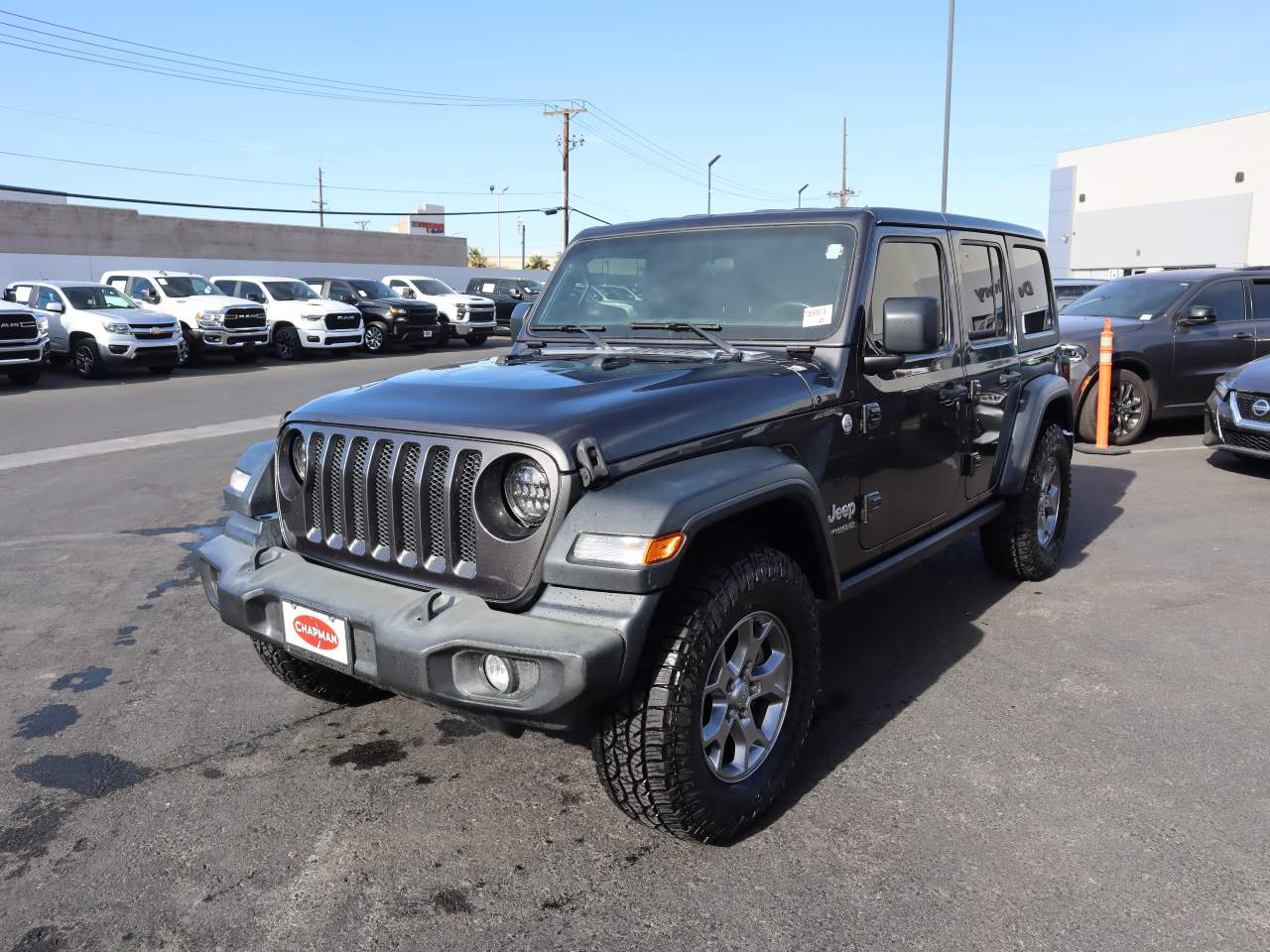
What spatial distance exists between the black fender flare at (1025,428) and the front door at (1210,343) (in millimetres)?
5732

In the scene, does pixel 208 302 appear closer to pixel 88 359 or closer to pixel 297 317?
pixel 297 317

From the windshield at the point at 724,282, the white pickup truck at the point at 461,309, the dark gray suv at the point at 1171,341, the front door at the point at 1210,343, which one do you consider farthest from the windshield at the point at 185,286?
the windshield at the point at 724,282

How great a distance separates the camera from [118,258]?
3572 cm

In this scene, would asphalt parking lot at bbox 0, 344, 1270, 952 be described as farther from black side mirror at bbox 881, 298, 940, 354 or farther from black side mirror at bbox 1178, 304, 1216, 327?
black side mirror at bbox 1178, 304, 1216, 327

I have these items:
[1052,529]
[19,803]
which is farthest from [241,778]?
[1052,529]

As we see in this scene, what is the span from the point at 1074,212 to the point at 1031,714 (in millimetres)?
74463

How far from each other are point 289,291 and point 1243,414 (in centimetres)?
1978

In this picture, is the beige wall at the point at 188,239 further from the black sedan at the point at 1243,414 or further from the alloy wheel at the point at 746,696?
the alloy wheel at the point at 746,696

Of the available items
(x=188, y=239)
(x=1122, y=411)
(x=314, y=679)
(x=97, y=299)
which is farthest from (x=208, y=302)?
(x=188, y=239)

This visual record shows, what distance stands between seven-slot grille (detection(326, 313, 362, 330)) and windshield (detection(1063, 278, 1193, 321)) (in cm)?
1562

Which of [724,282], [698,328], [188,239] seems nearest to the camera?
[698,328]

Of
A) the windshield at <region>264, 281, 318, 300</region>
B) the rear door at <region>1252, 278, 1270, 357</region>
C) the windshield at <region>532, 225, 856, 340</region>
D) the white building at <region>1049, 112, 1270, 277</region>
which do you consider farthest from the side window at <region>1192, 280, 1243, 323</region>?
the white building at <region>1049, 112, 1270, 277</region>

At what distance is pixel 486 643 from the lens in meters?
2.63

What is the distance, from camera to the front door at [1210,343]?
10.2m
